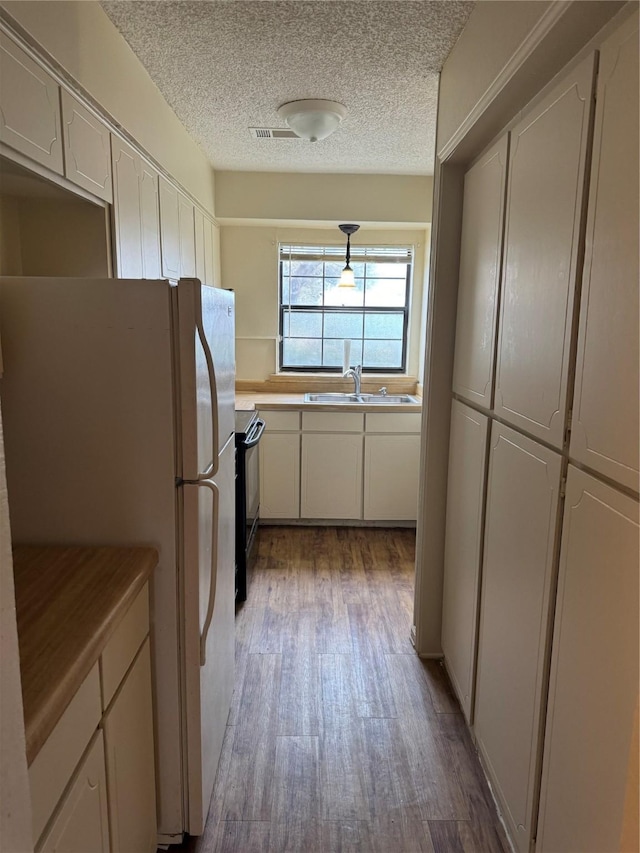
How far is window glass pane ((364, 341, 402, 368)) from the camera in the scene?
4.59 meters

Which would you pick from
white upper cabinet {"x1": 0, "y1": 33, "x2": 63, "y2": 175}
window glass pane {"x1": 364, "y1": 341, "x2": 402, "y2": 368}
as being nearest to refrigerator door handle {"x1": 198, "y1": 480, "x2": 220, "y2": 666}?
white upper cabinet {"x1": 0, "y1": 33, "x2": 63, "y2": 175}

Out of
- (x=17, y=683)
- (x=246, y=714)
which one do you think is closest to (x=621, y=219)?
(x=17, y=683)

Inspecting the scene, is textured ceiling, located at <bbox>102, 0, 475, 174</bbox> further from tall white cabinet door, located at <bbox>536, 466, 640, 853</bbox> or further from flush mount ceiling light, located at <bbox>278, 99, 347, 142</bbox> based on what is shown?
tall white cabinet door, located at <bbox>536, 466, 640, 853</bbox>

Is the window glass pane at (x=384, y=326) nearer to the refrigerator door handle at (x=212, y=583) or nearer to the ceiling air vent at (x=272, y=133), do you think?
the ceiling air vent at (x=272, y=133)

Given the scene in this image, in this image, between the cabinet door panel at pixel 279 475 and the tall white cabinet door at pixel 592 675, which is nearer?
the tall white cabinet door at pixel 592 675

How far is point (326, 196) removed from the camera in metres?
3.97

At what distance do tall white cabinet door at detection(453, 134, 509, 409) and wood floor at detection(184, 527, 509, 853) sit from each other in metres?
1.25

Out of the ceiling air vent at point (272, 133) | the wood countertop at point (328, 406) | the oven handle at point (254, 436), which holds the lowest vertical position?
the oven handle at point (254, 436)

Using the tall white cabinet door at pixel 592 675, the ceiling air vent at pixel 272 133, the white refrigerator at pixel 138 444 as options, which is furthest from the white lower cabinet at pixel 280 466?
the tall white cabinet door at pixel 592 675

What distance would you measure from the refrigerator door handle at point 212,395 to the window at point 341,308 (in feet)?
10.2

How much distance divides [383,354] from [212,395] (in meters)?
3.24

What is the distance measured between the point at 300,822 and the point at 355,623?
1.18 meters

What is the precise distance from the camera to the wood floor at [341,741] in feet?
5.45

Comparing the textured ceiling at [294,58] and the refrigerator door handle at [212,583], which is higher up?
the textured ceiling at [294,58]
